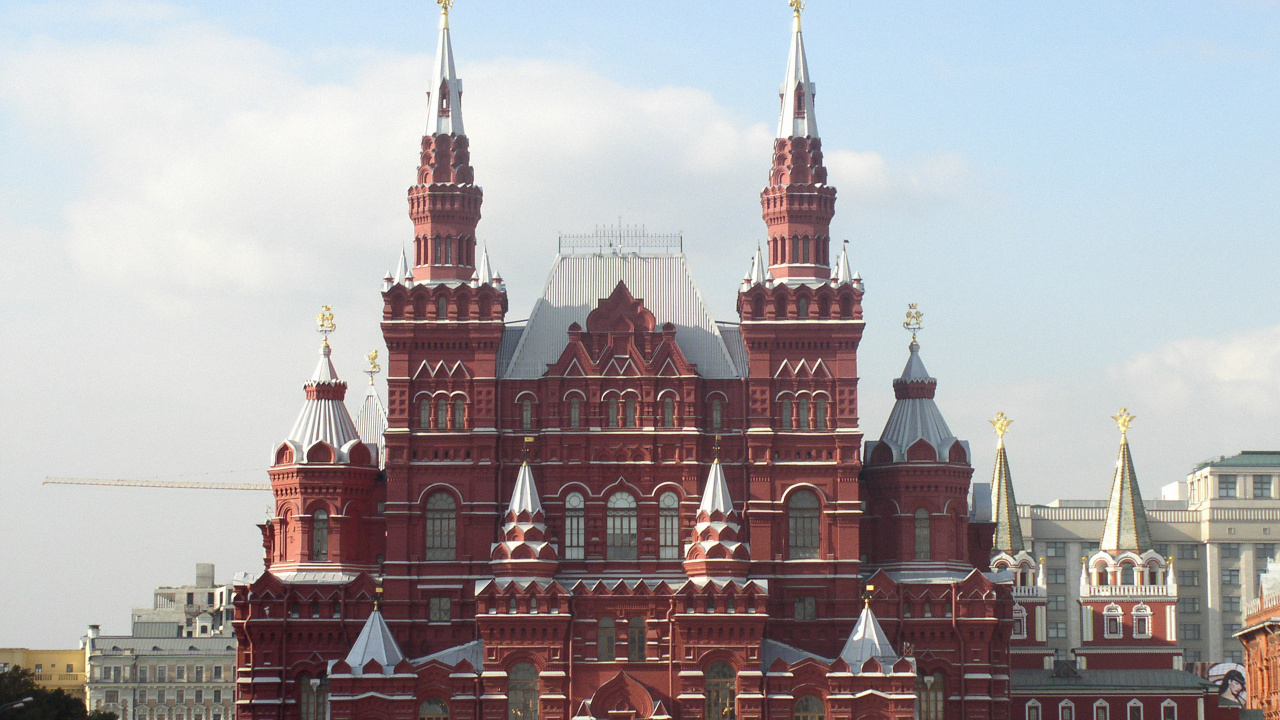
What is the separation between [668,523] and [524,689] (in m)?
9.66

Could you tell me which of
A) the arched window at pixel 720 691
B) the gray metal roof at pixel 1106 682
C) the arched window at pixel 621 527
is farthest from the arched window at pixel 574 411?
the gray metal roof at pixel 1106 682

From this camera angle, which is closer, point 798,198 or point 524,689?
point 524,689

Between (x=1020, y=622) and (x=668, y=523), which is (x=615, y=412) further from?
(x=1020, y=622)

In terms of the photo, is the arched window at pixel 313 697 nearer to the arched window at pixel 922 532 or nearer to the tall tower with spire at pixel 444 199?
the tall tower with spire at pixel 444 199

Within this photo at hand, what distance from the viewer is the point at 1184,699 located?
11988 centimetres

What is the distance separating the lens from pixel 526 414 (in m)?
96.8

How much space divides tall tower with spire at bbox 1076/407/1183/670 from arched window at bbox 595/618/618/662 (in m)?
49.2

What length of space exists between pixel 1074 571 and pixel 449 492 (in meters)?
87.9


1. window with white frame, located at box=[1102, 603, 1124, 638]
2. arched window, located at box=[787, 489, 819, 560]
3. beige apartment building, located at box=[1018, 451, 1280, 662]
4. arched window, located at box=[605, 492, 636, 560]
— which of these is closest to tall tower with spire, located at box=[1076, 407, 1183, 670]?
window with white frame, located at box=[1102, 603, 1124, 638]

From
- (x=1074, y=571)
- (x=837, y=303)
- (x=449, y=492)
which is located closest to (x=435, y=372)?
(x=449, y=492)

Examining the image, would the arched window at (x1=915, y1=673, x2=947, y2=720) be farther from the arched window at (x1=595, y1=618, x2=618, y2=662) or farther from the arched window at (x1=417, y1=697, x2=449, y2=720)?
the arched window at (x1=417, y1=697, x2=449, y2=720)

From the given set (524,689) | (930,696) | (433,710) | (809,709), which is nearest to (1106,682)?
(930,696)

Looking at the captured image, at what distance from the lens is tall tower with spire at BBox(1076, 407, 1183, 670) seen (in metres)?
134

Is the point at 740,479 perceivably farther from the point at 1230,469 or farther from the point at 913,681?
the point at 1230,469
